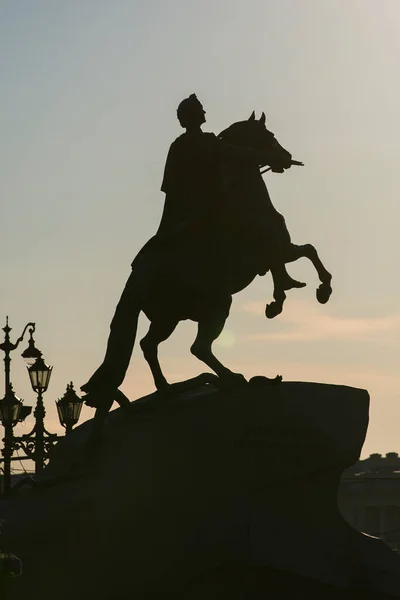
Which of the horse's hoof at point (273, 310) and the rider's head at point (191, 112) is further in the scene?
the horse's hoof at point (273, 310)

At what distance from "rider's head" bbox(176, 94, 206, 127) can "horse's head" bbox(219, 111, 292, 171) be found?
17.7 inches

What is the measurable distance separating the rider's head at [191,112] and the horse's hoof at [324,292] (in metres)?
1.87

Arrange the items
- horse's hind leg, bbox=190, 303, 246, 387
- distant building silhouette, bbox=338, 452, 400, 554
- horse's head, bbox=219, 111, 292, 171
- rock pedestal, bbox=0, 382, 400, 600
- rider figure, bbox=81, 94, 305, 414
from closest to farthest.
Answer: rock pedestal, bbox=0, 382, 400, 600
rider figure, bbox=81, 94, 305, 414
horse's hind leg, bbox=190, 303, 246, 387
horse's head, bbox=219, 111, 292, 171
distant building silhouette, bbox=338, 452, 400, 554

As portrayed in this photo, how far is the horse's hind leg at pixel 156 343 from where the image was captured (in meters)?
16.0

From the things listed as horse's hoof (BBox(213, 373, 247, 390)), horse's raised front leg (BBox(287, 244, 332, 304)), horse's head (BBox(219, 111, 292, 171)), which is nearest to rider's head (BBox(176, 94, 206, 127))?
horse's head (BBox(219, 111, 292, 171))

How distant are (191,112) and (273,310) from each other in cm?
195

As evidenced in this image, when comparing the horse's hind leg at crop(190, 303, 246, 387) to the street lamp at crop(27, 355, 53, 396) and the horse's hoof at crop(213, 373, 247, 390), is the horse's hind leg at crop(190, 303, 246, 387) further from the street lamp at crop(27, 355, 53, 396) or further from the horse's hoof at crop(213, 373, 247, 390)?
the street lamp at crop(27, 355, 53, 396)

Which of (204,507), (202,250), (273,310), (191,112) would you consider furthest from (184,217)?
(204,507)

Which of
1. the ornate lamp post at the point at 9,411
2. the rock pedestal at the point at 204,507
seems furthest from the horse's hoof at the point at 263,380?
the ornate lamp post at the point at 9,411

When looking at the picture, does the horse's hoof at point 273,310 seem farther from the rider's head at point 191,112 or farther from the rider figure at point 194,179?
the rider's head at point 191,112

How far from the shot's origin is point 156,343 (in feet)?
52.9

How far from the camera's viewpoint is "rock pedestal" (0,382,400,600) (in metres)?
14.5

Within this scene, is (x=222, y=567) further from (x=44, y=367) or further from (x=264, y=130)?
(x=44, y=367)

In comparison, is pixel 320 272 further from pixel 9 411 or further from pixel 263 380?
pixel 9 411
